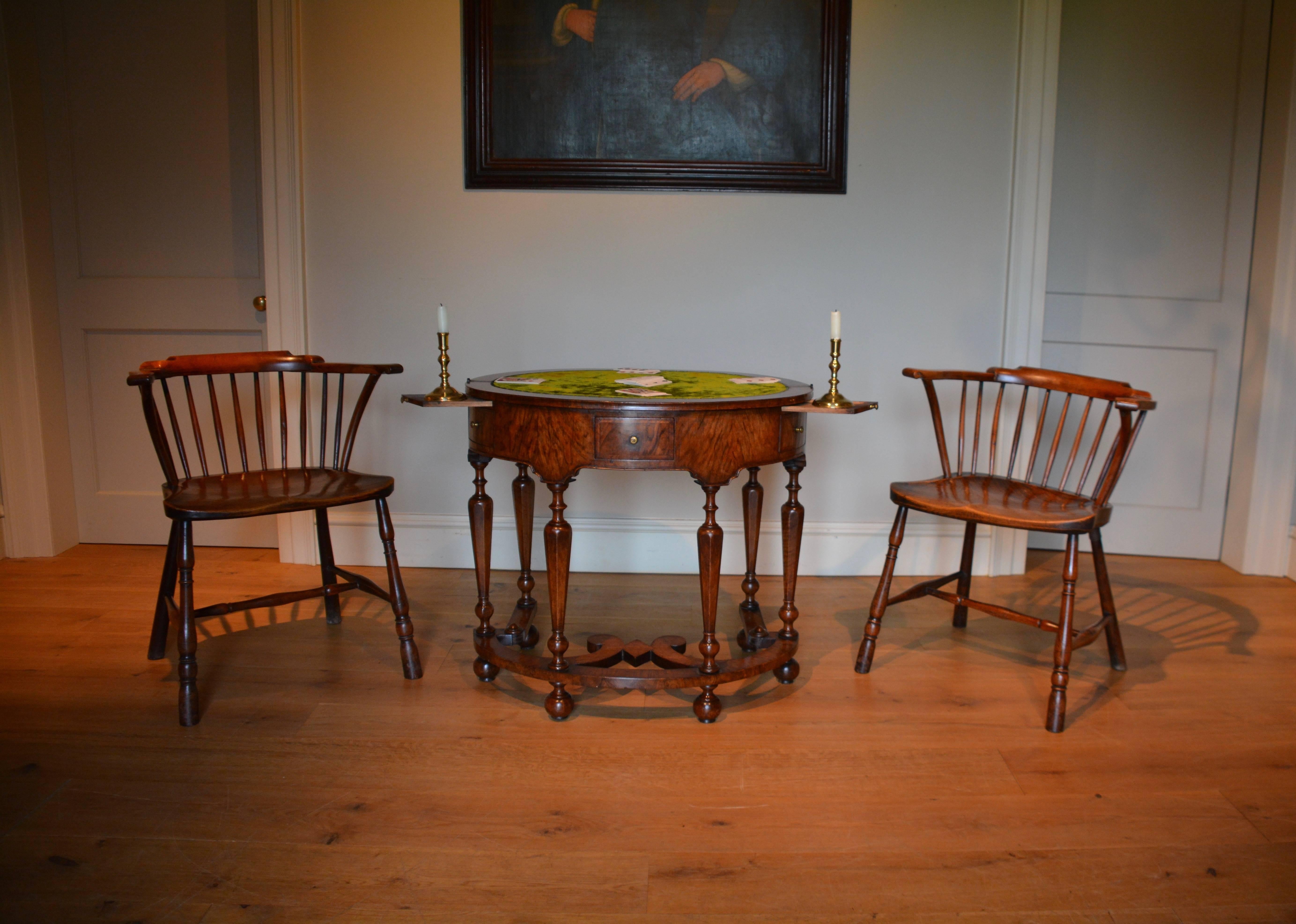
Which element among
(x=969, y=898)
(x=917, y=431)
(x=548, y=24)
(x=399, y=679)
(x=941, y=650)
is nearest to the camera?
(x=969, y=898)

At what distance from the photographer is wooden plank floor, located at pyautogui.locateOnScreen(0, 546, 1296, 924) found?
1.62 meters

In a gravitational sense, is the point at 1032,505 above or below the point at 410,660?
above

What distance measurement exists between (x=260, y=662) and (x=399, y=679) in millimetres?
420

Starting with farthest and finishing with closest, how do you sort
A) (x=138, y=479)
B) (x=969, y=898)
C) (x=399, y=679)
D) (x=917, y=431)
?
(x=138, y=479)
(x=917, y=431)
(x=399, y=679)
(x=969, y=898)

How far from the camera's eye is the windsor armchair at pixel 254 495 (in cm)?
222

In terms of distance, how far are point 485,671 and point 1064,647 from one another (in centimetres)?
146

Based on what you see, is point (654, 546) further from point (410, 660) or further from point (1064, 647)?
point (1064, 647)

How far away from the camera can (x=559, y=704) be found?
2262 millimetres

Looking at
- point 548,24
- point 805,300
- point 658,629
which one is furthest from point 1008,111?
point 658,629

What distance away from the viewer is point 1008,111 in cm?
320

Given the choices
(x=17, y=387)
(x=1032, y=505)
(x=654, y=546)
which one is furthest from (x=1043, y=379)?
(x=17, y=387)

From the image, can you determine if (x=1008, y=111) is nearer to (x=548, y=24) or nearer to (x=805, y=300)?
(x=805, y=300)

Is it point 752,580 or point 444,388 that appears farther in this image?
point 752,580

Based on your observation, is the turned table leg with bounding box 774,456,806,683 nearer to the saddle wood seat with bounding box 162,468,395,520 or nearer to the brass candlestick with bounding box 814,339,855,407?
the brass candlestick with bounding box 814,339,855,407
